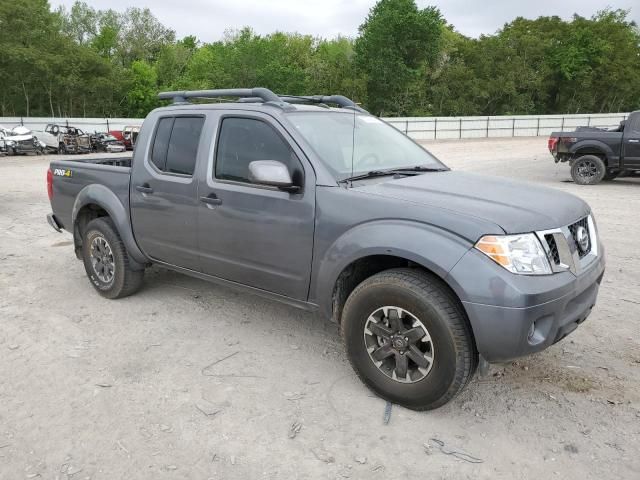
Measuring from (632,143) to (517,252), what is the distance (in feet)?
37.7

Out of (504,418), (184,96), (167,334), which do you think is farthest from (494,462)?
(184,96)

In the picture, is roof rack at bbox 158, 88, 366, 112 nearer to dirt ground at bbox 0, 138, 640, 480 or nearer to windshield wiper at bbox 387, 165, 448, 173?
windshield wiper at bbox 387, 165, 448, 173

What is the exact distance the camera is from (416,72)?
55.8m

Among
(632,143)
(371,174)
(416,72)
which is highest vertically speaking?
(416,72)

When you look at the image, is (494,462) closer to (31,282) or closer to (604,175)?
(31,282)

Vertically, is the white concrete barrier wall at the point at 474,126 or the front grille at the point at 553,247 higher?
the white concrete barrier wall at the point at 474,126

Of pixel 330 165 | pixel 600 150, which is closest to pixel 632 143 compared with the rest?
pixel 600 150

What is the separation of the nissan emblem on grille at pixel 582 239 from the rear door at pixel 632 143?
34.7 feet

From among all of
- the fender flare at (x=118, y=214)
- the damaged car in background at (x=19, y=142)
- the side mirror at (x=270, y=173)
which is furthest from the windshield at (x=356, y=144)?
the damaged car in background at (x=19, y=142)

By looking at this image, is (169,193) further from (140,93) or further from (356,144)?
(140,93)

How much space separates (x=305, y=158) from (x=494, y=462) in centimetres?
211

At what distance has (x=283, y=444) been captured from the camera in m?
2.91

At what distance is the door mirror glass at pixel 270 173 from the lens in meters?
3.39

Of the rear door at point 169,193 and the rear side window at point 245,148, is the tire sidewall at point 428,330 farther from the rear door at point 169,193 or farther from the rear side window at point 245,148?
the rear door at point 169,193
